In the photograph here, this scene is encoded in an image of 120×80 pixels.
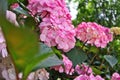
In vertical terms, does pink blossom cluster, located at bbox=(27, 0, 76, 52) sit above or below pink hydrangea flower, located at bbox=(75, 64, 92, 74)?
above

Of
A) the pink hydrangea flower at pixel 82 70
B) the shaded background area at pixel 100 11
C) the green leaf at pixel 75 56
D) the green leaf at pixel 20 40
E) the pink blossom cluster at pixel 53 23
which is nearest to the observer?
the green leaf at pixel 20 40

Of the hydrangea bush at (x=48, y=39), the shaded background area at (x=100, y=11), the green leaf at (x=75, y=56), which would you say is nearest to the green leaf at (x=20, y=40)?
the hydrangea bush at (x=48, y=39)

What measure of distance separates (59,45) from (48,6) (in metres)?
0.10

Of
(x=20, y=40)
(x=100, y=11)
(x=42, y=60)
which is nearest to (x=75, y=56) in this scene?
(x=42, y=60)

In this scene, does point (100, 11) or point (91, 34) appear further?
point (100, 11)

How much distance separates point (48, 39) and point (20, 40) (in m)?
0.55

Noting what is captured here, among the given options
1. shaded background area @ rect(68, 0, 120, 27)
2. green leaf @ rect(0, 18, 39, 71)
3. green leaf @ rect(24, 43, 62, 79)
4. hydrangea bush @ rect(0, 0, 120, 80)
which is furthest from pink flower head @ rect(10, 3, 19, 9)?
shaded background area @ rect(68, 0, 120, 27)

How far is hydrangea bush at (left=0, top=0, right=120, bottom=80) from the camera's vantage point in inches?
14.6

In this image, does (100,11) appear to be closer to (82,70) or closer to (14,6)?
(82,70)

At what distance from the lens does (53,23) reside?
91cm

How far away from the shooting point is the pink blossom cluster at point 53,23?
2.99 ft

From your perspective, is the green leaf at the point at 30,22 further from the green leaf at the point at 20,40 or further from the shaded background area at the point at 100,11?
the shaded background area at the point at 100,11

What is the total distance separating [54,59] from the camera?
A: 67 cm

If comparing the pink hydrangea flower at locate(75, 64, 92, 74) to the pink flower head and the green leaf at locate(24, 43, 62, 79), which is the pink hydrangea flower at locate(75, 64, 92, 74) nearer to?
the pink flower head
